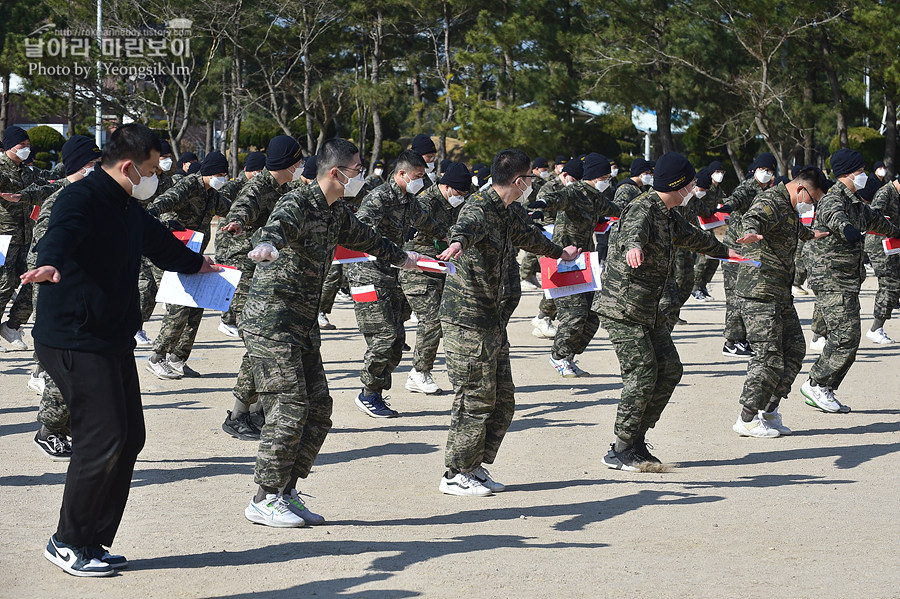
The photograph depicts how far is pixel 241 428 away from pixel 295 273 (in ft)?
8.80

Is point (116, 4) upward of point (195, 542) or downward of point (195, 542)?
upward

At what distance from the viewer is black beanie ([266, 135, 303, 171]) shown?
7.06m

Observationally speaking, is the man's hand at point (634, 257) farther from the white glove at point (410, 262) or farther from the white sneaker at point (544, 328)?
the white sneaker at point (544, 328)

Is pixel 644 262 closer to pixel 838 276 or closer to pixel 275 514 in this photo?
pixel 275 514

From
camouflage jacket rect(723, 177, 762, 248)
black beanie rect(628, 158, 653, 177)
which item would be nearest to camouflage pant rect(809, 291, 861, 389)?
camouflage jacket rect(723, 177, 762, 248)

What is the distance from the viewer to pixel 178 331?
10219 millimetres

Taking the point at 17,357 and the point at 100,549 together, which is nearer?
the point at 100,549

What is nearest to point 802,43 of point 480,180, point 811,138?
point 811,138

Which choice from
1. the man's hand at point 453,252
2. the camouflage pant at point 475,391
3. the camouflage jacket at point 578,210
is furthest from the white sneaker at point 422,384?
the man's hand at point 453,252

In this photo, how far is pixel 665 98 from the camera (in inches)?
1211

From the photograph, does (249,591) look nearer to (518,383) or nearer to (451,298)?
(451,298)

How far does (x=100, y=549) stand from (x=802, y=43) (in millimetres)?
27312

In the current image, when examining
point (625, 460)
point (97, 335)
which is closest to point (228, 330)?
point (625, 460)

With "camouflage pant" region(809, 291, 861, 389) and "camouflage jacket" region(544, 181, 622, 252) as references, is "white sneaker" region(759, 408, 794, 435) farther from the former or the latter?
"camouflage jacket" region(544, 181, 622, 252)
